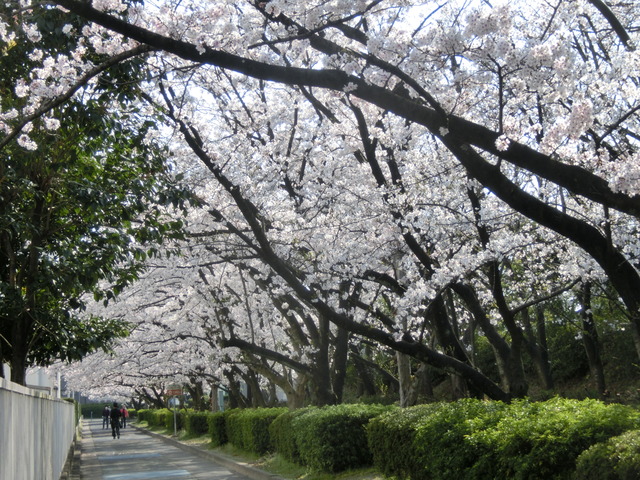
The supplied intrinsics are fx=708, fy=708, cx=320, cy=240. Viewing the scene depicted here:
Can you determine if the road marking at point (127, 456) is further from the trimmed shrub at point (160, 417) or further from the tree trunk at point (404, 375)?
the trimmed shrub at point (160, 417)

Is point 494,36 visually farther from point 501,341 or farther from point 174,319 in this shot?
point 174,319

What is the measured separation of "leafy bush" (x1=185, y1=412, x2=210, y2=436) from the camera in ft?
96.7

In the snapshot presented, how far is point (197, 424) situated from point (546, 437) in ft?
84.4

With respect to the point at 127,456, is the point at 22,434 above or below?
above

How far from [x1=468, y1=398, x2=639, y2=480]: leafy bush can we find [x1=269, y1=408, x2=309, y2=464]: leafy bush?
7653 mm

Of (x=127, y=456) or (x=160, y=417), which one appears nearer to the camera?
(x=127, y=456)

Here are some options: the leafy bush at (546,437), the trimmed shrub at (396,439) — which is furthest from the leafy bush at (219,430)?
the leafy bush at (546,437)

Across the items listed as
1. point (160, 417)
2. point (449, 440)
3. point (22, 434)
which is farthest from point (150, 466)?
point (160, 417)

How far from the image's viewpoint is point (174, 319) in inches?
910

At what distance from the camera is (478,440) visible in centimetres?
730

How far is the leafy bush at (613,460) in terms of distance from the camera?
4.76 meters

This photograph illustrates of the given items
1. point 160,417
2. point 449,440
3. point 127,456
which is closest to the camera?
point 449,440

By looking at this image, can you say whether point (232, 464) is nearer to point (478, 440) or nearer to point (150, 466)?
point (150, 466)

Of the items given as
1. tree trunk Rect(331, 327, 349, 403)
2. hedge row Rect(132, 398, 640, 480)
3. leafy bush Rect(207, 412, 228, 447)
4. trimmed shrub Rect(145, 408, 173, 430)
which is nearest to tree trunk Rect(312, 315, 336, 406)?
tree trunk Rect(331, 327, 349, 403)
